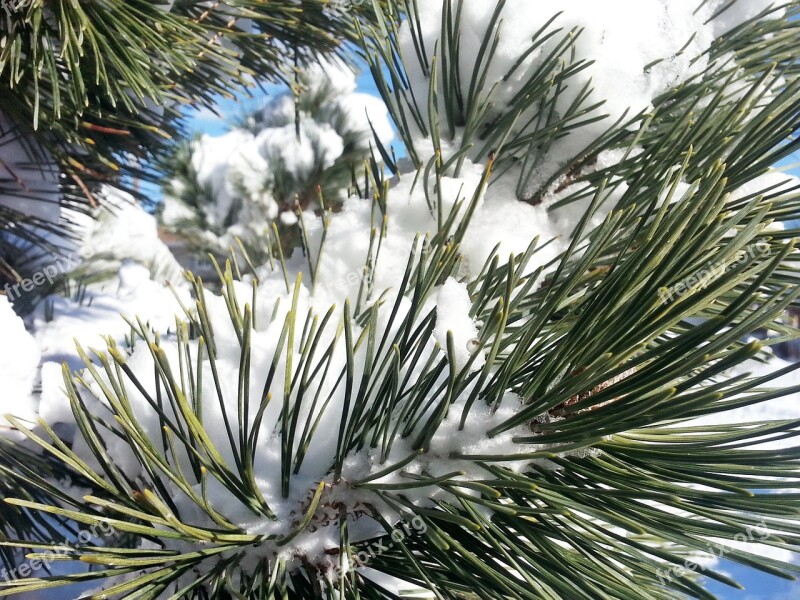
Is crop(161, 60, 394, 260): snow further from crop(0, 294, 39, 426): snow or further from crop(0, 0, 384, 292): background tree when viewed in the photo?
crop(0, 294, 39, 426): snow

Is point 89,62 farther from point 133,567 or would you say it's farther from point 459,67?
point 133,567

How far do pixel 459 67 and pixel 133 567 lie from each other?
471 millimetres

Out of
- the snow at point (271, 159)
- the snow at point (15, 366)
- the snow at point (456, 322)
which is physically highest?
the snow at point (271, 159)

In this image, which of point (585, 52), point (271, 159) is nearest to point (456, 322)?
point (585, 52)

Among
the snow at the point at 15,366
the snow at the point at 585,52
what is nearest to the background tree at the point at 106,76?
the snow at the point at 585,52

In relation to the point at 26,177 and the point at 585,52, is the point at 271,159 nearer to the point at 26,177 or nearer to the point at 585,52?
the point at 26,177

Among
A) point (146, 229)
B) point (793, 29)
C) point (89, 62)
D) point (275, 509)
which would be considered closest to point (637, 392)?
point (275, 509)

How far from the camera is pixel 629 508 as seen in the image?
0.37m

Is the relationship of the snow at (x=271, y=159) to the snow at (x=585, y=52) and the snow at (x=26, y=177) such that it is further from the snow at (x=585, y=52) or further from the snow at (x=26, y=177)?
the snow at (x=585, y=52)

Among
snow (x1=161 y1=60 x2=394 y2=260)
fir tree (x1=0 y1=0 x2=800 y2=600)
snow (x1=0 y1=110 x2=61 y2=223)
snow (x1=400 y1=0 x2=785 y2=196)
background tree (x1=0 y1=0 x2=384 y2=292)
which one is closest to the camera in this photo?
fir tree (x1=0 y1=0 x2=800 y2=600)

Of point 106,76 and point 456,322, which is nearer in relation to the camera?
point 456,322

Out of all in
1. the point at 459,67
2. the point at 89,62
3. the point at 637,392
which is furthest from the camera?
the point at 89,62

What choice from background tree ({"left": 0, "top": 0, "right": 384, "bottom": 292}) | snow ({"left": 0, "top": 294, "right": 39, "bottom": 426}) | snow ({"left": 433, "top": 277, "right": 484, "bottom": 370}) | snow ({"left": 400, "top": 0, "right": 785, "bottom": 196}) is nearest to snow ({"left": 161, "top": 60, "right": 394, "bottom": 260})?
background tree ({"left": 0, "top": 0, "right": 384, "bottom": 292})

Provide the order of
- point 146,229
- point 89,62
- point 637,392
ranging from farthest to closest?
point 146,229 → point 89,62 → point 637,392
